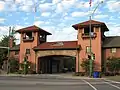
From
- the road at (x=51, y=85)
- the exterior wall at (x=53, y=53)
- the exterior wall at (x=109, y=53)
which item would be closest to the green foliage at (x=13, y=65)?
the exterior wall at (x=53, y=53)

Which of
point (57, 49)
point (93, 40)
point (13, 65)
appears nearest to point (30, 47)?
point (13, 65)

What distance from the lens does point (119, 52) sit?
62.1 metres

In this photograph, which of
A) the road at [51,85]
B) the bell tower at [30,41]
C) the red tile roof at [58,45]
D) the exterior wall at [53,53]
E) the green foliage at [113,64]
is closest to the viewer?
the road at [51,85]

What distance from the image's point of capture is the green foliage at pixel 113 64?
58963 millimetres

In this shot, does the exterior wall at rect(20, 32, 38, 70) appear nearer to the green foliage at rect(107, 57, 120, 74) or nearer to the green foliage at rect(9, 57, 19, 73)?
A: the green foliage at rect(9, 57, 19, 73)

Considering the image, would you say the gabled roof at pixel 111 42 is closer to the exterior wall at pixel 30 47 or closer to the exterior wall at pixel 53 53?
the exterior wall at pixel 53 53

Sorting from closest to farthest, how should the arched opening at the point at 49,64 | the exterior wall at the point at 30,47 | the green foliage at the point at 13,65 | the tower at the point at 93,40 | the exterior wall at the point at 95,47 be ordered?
the exterior wall at the point at 95,47
the tower at the point at 93,40
the exterior wall at the point at 30,47
the arched opening at the point at 49,64
the green foliage at the point at 13,65

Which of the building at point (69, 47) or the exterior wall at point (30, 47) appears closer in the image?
the building at point (69, 47)

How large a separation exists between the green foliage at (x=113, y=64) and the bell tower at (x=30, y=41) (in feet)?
61.7

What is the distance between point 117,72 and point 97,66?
4.34 m

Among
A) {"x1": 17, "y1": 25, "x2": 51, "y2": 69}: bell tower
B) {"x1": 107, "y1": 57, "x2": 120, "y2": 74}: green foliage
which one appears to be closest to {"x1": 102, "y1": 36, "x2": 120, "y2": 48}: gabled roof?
{"x1": 107, "y1": 57, "x2": 120, "y2": 74}: green foliage

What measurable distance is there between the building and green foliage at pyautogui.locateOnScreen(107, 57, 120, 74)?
1.86 metres

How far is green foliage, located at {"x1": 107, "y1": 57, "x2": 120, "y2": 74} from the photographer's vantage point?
5896 cm

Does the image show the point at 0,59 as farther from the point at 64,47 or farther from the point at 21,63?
the point at 64,47
